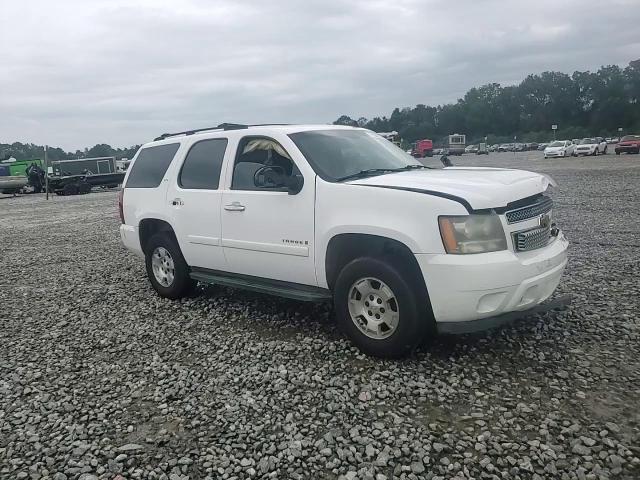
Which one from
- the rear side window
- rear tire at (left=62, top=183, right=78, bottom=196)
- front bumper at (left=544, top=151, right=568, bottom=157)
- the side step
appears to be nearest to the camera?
the side step

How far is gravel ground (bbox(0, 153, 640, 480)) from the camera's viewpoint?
3.07 meters

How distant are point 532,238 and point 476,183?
602 millimetres

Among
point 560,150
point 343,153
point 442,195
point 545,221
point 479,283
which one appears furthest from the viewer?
point 560,150

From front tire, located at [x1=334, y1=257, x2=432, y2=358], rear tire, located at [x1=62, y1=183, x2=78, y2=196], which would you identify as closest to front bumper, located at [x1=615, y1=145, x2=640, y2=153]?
rear tire, located at [x1=62, y1=183, x2=78, y2=196]

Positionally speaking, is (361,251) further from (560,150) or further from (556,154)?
(556,154)

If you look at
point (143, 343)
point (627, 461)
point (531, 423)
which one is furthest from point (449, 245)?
point (143, 343)

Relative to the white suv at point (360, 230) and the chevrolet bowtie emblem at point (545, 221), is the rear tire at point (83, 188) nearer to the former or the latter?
the white suv at point (360, 230)

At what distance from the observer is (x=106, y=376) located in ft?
14.4

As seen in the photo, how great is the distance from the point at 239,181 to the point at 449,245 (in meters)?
2.37

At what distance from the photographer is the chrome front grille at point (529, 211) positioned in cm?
402

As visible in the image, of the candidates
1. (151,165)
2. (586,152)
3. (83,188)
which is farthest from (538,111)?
(151,165)

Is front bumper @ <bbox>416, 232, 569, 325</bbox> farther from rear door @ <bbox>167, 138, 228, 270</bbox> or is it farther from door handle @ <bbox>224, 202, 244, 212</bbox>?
rear door @ <bbox>167, 138, 228, 270</bbox>

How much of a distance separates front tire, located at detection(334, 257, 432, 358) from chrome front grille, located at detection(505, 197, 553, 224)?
0.86 meters

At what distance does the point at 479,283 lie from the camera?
3801 millimetres
